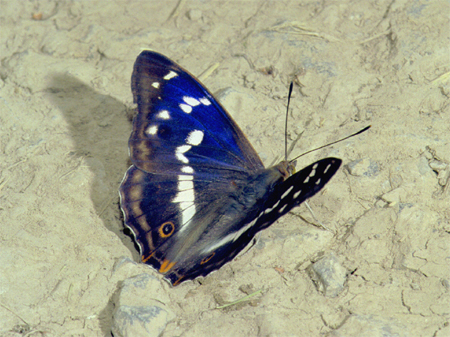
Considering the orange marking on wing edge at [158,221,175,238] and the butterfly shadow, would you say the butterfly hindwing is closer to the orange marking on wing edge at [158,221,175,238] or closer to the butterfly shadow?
the orange marking on wing edge at [158,221,175,238]

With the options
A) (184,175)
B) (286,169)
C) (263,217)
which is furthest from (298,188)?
(184,175)

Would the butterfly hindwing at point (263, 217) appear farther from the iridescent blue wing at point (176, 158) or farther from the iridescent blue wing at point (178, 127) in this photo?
the iridescent blue wing at point (178, 127)

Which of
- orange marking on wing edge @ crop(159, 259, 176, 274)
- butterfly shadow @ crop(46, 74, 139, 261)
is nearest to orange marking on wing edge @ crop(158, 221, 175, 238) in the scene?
orange marking on wing edge @ crop(159, 259, 176, 274)

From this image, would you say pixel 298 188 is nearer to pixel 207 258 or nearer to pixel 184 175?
pixel 207 258

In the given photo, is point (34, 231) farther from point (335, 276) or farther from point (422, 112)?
point (422, 112)

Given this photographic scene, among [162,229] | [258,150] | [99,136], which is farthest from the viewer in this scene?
[99,136]

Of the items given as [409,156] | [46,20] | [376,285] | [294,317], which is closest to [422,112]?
[409,156]

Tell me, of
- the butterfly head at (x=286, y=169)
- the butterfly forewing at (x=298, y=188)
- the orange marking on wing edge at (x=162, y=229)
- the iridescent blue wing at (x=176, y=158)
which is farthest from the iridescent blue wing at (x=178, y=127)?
the butterfly forewing at (x=298, y=188)
